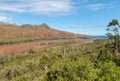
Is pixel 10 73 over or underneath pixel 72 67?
underneath

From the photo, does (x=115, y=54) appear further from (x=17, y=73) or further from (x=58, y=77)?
(x=58, y=77)

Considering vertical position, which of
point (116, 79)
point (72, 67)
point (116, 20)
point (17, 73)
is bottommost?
point (17, 73)

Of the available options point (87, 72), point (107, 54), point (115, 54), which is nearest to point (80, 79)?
point (87, 72)

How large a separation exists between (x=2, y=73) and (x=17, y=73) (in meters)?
4.35

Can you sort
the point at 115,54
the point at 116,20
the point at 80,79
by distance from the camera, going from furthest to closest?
the point at 116,20 < the point at 115,54 < the point at 80,79

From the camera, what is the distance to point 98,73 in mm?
31969

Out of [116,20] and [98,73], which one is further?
[116,20]

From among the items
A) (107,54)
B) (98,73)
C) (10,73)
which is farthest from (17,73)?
(98,73)

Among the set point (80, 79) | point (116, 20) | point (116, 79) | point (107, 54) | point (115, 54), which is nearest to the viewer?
point (80, 79)

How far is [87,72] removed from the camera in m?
27.8

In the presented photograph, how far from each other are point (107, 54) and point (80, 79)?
3095cm

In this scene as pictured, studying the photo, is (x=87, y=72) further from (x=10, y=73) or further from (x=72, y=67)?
(x=10, y=73)

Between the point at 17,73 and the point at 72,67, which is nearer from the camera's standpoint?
the point at 72,67

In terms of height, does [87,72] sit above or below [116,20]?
below
